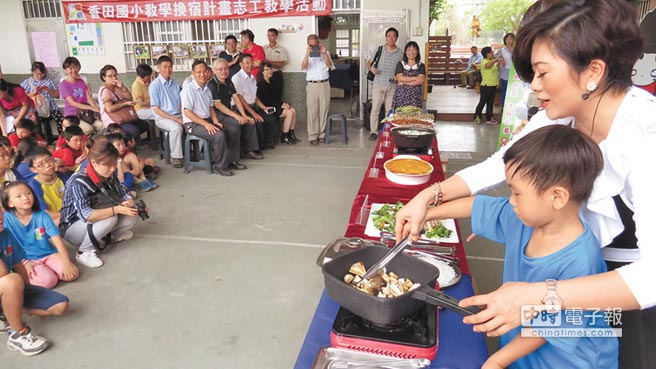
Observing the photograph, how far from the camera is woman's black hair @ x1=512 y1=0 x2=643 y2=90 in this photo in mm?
917

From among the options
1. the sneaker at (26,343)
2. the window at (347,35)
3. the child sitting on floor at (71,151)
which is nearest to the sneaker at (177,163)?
the child sitting on floor at (71,151)

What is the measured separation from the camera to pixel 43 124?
595cm

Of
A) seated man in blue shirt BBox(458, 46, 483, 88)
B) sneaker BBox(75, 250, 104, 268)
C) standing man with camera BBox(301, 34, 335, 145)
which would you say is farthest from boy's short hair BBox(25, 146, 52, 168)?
seated man in blue shirt BBox(458, 46, 483, 88)

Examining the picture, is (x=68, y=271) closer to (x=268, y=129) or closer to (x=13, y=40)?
(x=268, y=129)

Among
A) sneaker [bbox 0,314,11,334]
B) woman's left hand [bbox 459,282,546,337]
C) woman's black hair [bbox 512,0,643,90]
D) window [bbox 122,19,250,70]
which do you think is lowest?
sneaker [bbox 0,314,11,334]

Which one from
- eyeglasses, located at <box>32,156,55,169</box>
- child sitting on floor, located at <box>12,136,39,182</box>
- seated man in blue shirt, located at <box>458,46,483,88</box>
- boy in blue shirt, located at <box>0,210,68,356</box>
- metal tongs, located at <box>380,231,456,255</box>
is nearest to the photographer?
metal tongs, located at <box>380,231,456,255</box>

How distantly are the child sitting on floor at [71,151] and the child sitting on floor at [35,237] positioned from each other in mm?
1452

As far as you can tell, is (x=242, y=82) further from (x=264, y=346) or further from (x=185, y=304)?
(x=264, y=346)

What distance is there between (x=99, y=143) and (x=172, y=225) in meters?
0.94

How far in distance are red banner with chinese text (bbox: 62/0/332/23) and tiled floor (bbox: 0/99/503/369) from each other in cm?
370

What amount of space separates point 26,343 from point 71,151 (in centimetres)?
238

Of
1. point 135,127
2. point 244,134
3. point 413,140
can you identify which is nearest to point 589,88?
point 413,140

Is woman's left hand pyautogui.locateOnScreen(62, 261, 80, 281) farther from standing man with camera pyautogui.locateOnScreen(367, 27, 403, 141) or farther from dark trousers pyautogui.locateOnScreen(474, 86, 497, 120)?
dark trousers pyautogui.locateOnScreen(474, 86, 497, 120)

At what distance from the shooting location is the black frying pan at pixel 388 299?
0.98 meters
